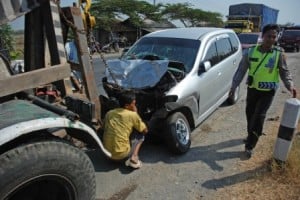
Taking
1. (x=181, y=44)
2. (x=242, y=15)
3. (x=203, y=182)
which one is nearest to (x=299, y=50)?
(x=242, y=15)

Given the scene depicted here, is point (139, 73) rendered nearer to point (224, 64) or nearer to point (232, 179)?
point (232, 179)

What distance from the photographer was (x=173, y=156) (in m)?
5.36

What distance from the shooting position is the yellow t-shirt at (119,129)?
4.68 meters

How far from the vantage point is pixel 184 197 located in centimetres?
425

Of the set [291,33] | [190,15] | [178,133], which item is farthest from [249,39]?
[190,15]

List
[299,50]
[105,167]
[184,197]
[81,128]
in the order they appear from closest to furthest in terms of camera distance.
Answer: [81,128] < [184,197] < [105,167] < [299,50]

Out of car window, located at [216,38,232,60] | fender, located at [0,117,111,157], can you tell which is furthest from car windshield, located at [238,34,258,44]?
fender, located at [0,117,111,157]

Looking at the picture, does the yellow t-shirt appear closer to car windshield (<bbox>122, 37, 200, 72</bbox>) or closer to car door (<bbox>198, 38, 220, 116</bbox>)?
car windshield (<bbox>122, 37, 200, 72</bbox>)

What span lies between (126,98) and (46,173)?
2152 millimetres

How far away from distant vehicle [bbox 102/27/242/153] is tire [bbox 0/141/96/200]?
6.97 ft

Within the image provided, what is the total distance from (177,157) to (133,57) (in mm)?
2093

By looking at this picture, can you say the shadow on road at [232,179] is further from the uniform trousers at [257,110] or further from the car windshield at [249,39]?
the car windshield at [249,39]

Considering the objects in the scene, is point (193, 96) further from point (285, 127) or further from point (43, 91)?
point (43, 91)

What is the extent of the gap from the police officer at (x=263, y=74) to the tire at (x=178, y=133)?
903 millimetres
